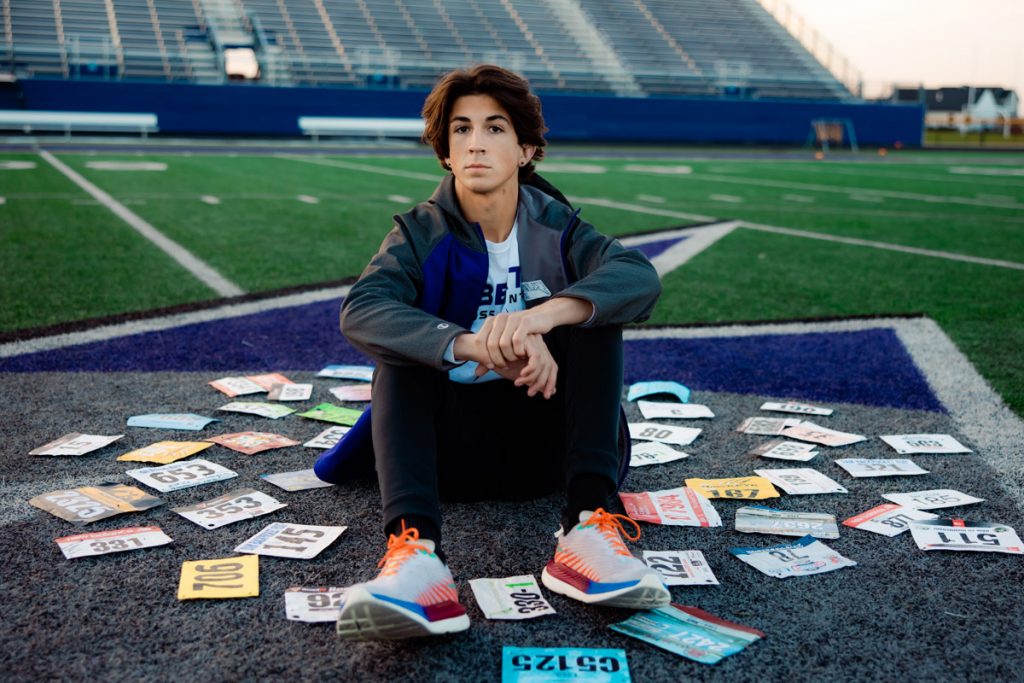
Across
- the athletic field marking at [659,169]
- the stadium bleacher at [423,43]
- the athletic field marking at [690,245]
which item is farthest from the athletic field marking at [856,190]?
the stadium bleacher at [423,43]

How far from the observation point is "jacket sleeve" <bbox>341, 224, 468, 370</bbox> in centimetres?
208

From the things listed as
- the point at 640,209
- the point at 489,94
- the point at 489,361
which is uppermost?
the point at 489,94

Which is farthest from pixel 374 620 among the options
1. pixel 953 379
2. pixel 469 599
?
pixel 953 379

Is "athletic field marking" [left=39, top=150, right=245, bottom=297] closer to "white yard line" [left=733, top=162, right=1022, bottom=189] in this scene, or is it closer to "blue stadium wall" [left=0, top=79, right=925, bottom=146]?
"white yard line" [left=733, top=162, right=1022, bottom=189]

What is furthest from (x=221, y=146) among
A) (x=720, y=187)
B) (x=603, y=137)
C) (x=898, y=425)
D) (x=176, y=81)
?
(x=898, y=425)

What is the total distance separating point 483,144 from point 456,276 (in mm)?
338

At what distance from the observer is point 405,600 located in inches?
73.0

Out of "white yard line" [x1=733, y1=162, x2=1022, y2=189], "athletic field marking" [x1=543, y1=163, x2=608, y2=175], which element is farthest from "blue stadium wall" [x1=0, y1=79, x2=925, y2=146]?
"athletic field marking" [x1=543, y1=163, x2=608, y2=175]

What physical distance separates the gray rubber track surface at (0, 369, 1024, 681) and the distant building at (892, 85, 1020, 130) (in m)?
33.1

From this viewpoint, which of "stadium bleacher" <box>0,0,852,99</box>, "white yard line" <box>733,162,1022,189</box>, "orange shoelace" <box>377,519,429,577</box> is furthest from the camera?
"stadium bleacher" <box>0,0,852,99</box>

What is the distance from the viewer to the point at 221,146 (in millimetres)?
23109

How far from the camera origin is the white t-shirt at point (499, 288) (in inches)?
96.5

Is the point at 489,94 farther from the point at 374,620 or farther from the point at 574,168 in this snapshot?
the point at 574,168

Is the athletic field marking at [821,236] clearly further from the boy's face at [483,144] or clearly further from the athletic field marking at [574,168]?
the boy's face at [483,144]
